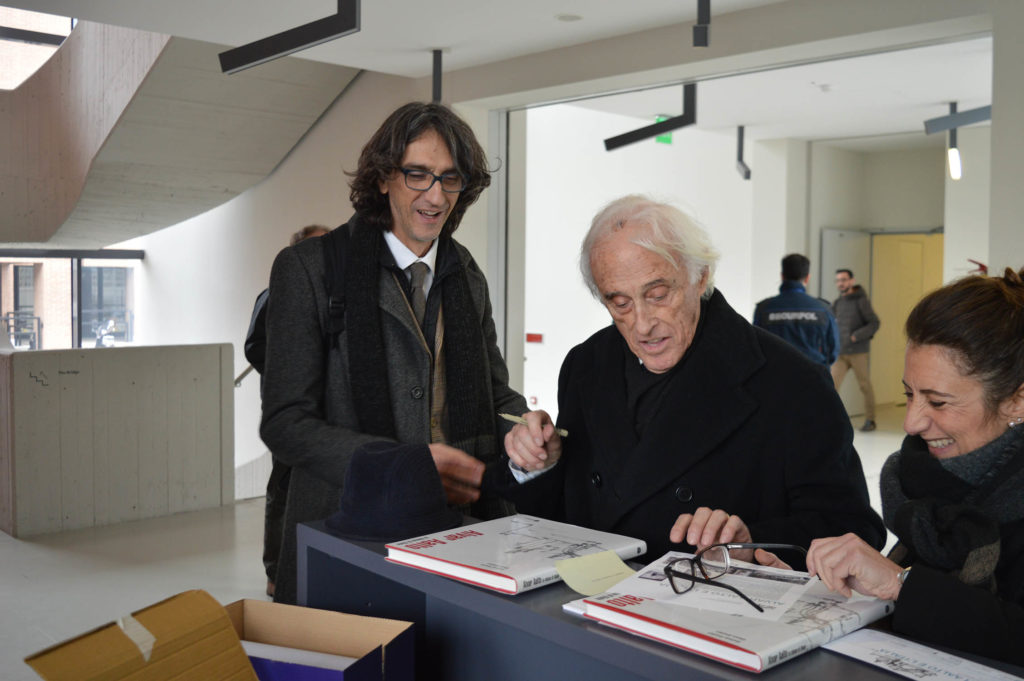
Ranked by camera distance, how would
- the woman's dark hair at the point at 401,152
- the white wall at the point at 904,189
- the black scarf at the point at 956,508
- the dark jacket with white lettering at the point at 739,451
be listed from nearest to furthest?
the black scarf at the point at 956,508
the dark jacket with white lettering at the point at 739,451
the woman's dark hair at the point at 401,152
the white wall at the point at 904,189

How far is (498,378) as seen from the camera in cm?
238

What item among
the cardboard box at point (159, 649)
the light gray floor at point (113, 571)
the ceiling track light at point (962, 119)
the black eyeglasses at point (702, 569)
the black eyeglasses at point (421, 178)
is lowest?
the light gray floor at point (113, 571)

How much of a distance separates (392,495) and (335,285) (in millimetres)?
655

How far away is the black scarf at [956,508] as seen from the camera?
1.23 m

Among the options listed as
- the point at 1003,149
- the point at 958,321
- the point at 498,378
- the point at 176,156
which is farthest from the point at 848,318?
the point at 958,321

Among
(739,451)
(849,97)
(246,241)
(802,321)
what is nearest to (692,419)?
(739,451)

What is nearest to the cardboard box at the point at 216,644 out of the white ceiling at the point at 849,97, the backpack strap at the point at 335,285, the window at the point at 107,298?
the backpack strap at the point at 335,285

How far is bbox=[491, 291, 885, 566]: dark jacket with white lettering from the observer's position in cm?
165

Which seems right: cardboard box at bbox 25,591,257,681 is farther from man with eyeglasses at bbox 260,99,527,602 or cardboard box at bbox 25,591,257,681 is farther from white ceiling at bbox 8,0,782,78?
white ceiling at bbox 8,0,782,78

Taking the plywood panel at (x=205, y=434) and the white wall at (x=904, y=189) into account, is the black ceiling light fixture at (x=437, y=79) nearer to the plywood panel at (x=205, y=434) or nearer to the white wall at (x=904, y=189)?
the plywood panel at (x=205, y=434)

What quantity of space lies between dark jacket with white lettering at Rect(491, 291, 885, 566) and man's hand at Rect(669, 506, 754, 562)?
0.11m

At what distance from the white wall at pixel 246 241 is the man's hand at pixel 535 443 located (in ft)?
14.9

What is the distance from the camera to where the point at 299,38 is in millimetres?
3643

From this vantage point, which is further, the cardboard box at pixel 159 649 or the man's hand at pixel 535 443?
the man's hand at pixel 535 443
